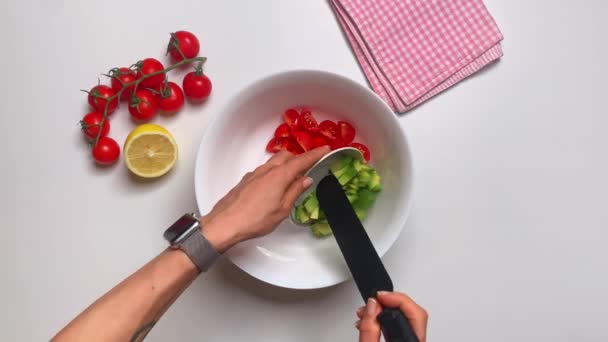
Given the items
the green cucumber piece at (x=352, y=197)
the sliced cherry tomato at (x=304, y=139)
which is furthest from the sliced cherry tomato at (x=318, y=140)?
the green cucumber piece at (x=352, y=197)

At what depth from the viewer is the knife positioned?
63 centimetres

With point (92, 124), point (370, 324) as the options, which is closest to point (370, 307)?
point (370, 324)

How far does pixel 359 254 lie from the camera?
2.41ft

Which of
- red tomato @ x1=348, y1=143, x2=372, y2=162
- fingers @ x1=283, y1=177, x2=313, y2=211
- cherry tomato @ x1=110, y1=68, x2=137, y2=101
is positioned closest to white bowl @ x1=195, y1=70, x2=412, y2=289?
red tomato @ x1=348, y1=143, x2=372, y2=162

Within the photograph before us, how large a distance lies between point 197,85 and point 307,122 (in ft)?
0.68

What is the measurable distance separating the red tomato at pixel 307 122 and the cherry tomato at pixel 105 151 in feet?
1.11

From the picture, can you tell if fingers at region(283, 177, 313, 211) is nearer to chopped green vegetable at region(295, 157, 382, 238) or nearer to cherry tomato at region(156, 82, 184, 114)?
chopped green vegetable at region(295, 157, 382, 238)

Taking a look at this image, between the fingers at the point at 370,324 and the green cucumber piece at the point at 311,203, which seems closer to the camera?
the fingers at the point at 370,324

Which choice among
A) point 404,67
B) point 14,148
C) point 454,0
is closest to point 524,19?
point 454,0

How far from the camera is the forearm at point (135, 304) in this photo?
23.8 inches

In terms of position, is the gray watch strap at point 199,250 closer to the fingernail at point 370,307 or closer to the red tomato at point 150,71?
the fingernail at point 370,307

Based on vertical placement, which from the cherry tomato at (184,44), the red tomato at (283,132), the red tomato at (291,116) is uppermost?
the cherry tomato at (184,44)

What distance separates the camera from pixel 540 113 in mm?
932

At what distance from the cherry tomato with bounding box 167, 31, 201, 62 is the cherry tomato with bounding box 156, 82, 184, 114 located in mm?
60
